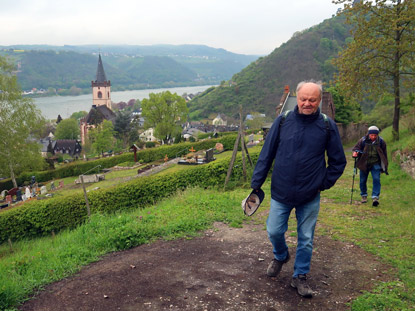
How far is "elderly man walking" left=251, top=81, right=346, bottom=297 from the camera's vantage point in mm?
3680

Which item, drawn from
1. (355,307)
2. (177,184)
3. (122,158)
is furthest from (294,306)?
(122,158)

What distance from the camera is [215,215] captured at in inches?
261

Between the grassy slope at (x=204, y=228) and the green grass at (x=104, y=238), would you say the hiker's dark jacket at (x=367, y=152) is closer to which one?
the grassy slope at (x=204, y=228)

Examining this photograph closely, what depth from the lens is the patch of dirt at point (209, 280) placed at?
3611 mm

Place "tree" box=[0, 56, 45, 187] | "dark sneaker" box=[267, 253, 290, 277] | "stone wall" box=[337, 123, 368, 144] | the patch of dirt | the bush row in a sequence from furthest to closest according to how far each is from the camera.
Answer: "tree" box=[0, 56, 45, 187] < the bush row < "stone wall" box=[337, 123, 368, 144] < "dark sneaker" box=[267, 253, 290, 277] < the patch of dirt

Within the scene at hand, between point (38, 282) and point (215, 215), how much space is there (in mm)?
3251

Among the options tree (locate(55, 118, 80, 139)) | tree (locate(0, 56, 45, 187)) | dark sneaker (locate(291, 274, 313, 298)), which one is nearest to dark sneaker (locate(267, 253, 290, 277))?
dark sneaker (locate(291, 274, 313, 298))

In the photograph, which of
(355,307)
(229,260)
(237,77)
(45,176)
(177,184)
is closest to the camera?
(355,307)

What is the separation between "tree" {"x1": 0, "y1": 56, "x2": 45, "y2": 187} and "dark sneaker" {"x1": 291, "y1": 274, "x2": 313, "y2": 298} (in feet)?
111

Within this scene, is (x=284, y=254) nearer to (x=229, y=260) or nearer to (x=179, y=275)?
(x=229, y=260)

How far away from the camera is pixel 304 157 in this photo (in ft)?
12.0

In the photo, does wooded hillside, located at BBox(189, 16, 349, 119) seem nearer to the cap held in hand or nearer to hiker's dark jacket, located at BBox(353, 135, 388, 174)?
hiker's dark jacket, located at BBox(353, 135, 388, 174)

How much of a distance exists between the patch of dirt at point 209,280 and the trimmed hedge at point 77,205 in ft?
20.4

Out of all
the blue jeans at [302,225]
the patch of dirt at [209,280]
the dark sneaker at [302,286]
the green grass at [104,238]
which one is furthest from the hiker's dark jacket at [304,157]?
the green grass at [104,238]
